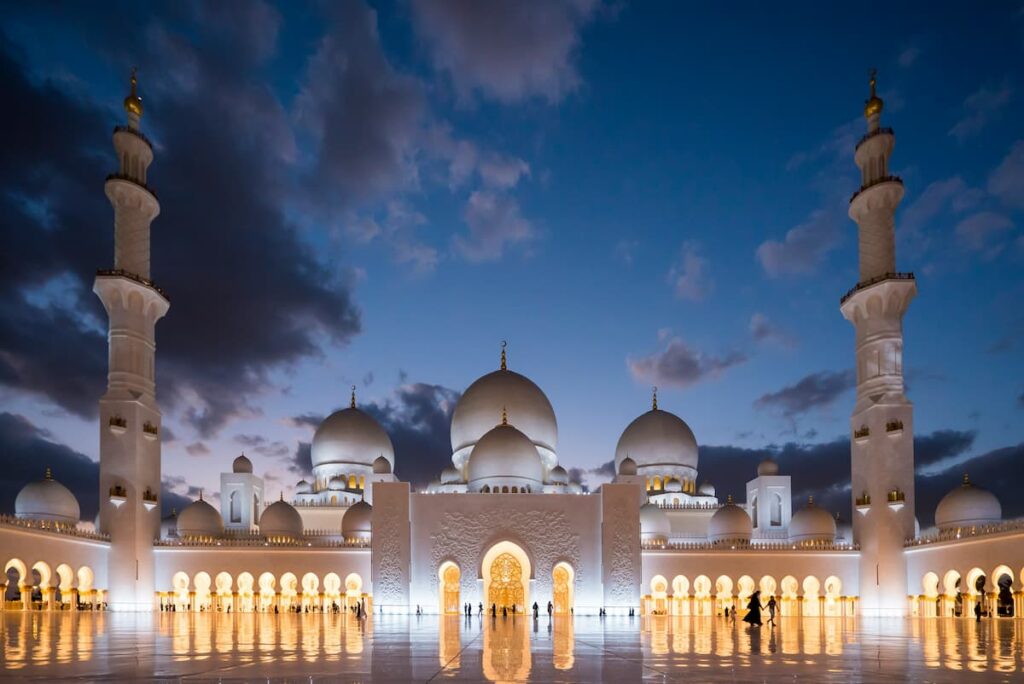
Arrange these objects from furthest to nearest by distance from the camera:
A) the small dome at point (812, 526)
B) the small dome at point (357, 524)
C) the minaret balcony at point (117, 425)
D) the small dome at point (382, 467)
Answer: the small dome at point (382, 467), the small dome at point (812, 526), the small dome at point (357, 524), the minaret balcony at point (117, 425)

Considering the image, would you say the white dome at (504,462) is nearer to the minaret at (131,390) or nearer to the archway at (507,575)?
the archway at (507,575)

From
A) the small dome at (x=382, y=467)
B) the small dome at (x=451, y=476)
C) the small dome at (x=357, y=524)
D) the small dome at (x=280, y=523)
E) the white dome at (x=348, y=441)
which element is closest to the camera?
the small dome at (x=357, y=524)

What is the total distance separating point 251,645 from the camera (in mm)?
10625

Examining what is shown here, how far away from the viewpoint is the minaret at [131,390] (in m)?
28.2

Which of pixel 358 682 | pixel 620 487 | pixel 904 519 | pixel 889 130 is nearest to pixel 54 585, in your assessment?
pixel 620 487

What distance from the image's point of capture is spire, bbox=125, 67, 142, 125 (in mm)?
29969

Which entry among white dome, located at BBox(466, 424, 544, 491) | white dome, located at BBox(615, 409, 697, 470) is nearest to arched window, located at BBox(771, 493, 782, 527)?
white dome, located at BBox(615, 409, 697, 470)

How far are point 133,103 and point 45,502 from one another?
539 inches

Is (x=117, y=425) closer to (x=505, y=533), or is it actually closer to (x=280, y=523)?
(x=280, y=523)

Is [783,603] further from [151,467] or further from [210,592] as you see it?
[151,467]

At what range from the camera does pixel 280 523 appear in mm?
31562

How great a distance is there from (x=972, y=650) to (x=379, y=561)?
20.4 meters

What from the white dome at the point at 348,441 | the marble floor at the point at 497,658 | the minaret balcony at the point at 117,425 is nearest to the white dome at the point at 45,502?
the minaret balcony at the point at 117,425

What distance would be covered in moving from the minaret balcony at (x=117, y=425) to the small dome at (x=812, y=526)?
78.5ft
